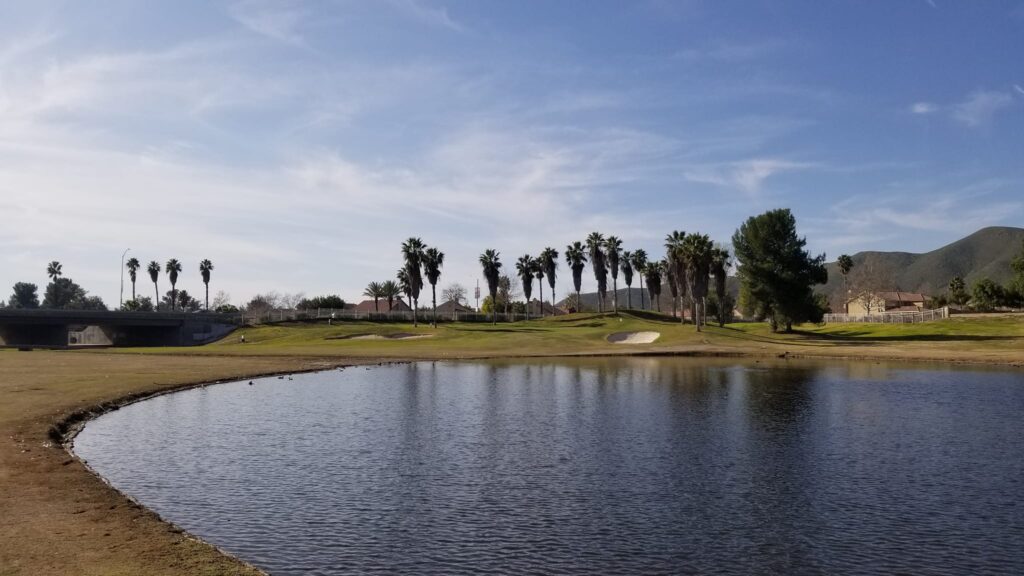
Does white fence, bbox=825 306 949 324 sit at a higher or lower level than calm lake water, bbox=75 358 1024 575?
higher

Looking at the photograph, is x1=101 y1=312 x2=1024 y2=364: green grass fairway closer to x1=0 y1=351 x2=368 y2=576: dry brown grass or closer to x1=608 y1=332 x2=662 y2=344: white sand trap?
x1=608 y1=332 x2=662 y2=344: white sand trap

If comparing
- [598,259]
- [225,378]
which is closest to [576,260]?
[598,259]

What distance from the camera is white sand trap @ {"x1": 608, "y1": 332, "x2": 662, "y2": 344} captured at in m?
102

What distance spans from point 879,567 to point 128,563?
47.0ft

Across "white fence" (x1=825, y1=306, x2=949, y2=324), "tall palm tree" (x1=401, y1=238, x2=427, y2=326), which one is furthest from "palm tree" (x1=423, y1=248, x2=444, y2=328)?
"white fence" (x1=825, y1=306, x2=949, y2=324)

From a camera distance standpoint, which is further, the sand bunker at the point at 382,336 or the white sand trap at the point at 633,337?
the sand bunker at the point at 382,336

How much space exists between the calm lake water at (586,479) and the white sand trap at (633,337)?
185 ft

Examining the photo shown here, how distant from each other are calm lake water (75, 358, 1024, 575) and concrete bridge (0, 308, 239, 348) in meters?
89.2

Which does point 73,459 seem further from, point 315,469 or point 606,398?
point 606,398

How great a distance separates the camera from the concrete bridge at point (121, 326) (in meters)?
120

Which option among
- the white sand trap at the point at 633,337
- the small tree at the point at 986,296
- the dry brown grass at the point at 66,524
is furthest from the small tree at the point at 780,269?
the dry brown grass at the point at 66,524

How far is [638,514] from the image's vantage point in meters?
19.1

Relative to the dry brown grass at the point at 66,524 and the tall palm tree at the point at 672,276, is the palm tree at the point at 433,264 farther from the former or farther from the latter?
the dry brown grass at the point at 66,524

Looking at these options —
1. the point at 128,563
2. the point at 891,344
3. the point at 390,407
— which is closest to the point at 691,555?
the point at 128,563
